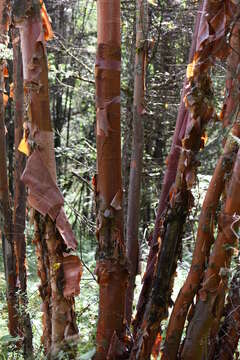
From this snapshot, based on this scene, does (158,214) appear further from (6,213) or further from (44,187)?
(6,213)

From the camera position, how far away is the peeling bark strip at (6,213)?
3.61 m

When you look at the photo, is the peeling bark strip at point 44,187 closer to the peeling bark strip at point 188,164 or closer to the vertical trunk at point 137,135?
the peeling bark strip at point 188,164

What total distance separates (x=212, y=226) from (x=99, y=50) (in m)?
1.09

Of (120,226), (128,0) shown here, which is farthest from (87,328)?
(128,0)

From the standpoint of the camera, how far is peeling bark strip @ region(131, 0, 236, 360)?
242cm

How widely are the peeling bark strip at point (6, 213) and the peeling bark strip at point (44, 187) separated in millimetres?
1045

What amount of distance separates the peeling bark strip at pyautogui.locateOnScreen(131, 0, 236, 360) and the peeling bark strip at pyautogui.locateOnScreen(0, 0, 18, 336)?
1.34 metres

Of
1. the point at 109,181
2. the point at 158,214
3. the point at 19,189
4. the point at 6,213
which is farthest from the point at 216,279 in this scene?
the point at 19,189

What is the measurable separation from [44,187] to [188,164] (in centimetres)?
78

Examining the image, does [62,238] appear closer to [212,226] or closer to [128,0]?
[212,226]

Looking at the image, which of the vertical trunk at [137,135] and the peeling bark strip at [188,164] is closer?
the peeling bark strip at [188,164]

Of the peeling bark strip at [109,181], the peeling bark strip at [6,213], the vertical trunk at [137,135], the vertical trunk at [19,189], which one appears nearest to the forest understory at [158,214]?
the peeling bark strip at [109,181]

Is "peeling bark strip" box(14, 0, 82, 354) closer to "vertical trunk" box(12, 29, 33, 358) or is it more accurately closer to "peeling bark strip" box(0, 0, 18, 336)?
"peeling bark strip" box(0, 0, 18, 336)

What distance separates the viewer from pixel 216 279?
246cm
